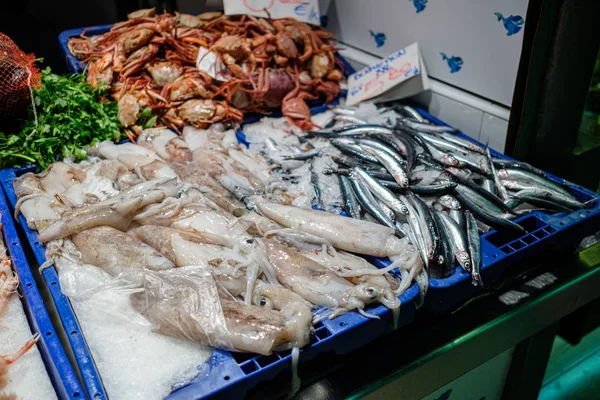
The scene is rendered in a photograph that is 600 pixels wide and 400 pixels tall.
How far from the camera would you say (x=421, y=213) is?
2.54 m

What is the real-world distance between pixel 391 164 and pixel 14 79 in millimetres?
2338

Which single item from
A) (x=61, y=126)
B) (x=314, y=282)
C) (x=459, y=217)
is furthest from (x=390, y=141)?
(x=61, y=126)

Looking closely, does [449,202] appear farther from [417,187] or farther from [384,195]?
[384,195]

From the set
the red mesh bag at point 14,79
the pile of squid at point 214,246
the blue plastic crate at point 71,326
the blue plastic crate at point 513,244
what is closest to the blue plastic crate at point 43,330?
the blue plastic crate at point 71,326

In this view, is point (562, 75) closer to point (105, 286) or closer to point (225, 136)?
point (225, 136)

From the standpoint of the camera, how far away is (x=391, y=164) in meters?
2.90

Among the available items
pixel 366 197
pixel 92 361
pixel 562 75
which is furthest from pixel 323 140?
pixel 92 361

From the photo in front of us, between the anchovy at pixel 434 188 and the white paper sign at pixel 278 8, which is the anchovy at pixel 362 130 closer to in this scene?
the anchovy at pixel 434 188

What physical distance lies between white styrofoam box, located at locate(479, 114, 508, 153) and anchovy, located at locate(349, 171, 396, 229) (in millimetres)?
1211

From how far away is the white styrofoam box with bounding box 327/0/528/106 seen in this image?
126 inches

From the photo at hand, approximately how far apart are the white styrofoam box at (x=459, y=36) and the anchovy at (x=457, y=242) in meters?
1.32

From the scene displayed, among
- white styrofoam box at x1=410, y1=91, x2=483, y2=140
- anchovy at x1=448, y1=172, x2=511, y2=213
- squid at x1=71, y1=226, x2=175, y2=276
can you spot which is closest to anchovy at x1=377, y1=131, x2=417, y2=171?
anchovy at x1=448, y1=172, x2=511, y2=213

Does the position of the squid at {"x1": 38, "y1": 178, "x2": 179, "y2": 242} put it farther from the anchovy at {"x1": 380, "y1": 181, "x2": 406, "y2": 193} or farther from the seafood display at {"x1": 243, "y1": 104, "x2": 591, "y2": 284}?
the anchovy at {"x1": 380, "y1": 181, "x2": 406, "y2": 193}

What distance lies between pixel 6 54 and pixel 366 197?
2.31 meters
